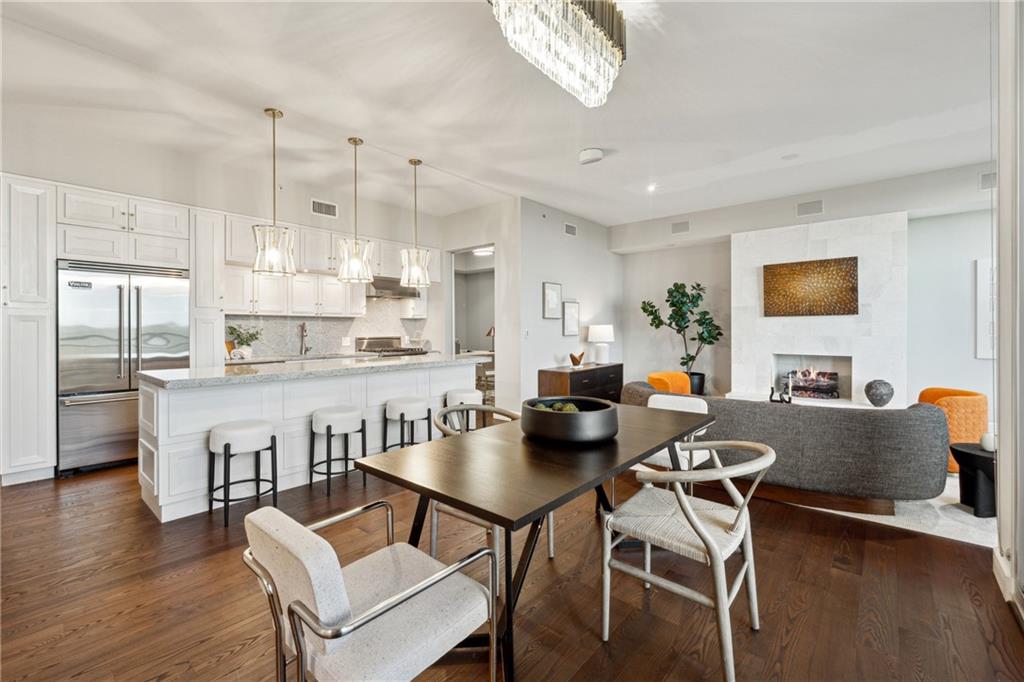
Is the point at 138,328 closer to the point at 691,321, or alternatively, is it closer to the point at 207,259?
the point at 207,259

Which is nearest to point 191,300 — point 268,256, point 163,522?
point 268,256

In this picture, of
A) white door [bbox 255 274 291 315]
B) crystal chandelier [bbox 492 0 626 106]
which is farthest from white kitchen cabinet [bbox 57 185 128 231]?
crystal chandelier [bbox 492 0 626 106]

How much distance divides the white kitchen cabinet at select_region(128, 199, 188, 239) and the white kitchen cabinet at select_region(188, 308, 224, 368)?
2.60 feet

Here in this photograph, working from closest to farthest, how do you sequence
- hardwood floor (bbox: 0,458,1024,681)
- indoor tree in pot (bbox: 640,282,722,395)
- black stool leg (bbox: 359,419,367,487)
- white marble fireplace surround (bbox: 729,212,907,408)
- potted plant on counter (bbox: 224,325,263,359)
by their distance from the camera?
hardwood floor (bbox: 0,458,1024,681)
black stool leg (bbox: 359,419,367,487)
potted plant on counter (bbox: 224,325,263,359)
white marble fireplace surround (bbox: 729,212,907,408)
indoor tree in pot (bbox: 640,282,722,395)

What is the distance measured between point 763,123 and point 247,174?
5168 mm

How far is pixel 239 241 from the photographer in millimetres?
4699

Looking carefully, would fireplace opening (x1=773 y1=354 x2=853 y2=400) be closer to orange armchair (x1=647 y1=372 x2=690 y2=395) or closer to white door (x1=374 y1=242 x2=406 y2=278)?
orange armchair (x1=647 y1=372 x2=690 y2=395)

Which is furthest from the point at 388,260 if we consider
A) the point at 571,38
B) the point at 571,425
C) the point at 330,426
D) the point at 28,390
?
the point at 571,425

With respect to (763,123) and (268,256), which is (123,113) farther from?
(763,123)

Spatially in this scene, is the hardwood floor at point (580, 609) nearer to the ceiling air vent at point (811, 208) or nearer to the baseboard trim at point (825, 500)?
the baseboard trim at point (825, 500)

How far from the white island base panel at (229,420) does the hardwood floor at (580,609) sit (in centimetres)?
26

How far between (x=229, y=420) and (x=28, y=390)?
6.51 ft

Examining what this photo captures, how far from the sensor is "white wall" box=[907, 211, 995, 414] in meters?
5.02

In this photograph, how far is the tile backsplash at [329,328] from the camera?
5277mm
